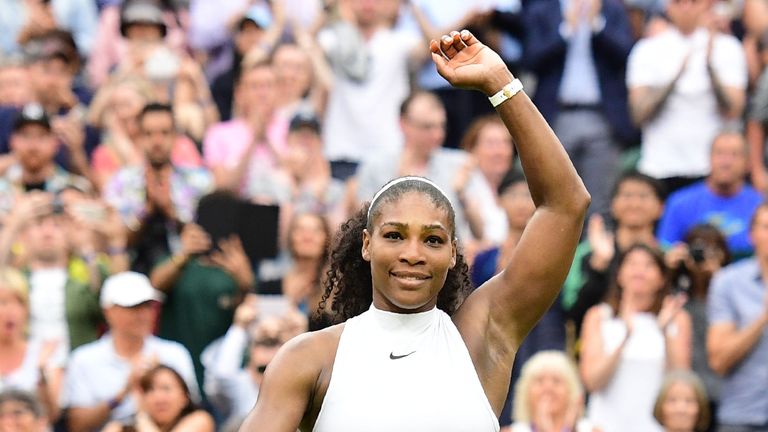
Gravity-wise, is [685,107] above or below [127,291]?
above

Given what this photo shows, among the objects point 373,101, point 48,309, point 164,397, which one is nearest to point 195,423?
point 164,397

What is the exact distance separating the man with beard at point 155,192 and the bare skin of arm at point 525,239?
5392mm

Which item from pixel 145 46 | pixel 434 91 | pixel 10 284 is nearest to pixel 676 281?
pixel 434 91

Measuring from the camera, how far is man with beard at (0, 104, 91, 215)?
34.1 ft

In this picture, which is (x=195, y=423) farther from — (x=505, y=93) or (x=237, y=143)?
(x=505, y=93)

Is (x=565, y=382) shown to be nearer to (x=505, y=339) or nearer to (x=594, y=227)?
(x=594, y=227)

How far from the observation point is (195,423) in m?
8.36

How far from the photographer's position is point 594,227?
9.65 m

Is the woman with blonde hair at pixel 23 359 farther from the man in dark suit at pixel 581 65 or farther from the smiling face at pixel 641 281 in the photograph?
the man in dark suit at pixel 581 65

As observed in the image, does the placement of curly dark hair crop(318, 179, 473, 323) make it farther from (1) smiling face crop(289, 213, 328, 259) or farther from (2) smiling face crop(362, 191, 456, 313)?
(1) smiling face crop(289, 213, 328, 259)

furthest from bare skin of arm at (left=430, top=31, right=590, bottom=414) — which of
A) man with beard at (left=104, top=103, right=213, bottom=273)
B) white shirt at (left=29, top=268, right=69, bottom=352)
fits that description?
man with beard at (left=104, top=103, right=213, bottom=273)

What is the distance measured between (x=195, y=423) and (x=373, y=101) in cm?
330

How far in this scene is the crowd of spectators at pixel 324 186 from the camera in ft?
28.9

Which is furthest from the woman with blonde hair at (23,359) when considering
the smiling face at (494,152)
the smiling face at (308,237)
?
the smiling face at (494,152)
